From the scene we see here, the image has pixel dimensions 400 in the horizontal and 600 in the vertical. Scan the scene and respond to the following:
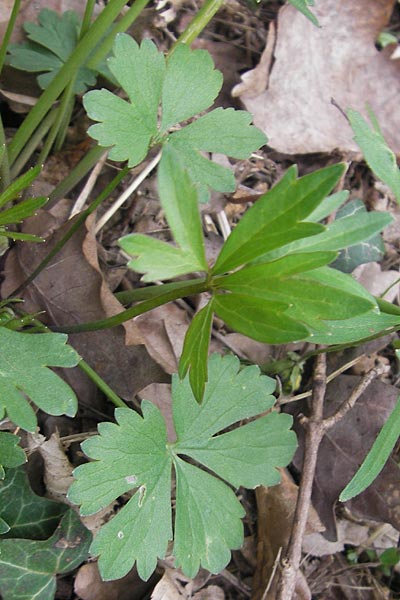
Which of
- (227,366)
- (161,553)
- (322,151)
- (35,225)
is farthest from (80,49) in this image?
(161,553)

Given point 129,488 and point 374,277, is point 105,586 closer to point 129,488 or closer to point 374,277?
point 129,488

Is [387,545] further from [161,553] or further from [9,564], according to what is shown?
[9,564]

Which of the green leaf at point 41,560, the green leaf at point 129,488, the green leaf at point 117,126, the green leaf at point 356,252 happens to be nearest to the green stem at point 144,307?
the green leaf at point 129,488

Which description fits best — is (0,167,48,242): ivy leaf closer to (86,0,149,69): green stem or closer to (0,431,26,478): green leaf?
(0,431,26,478): green leaf

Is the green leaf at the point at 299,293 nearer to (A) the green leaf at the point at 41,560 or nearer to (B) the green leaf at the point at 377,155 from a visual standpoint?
(B) the green leaf at the point at 377,155

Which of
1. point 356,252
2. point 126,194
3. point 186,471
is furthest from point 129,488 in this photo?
point 356,252

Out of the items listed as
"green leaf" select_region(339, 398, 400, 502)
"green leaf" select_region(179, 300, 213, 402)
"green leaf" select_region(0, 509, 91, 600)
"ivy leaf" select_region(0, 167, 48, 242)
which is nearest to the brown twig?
"green leaf" select_region(339, 398, 400, 502)
